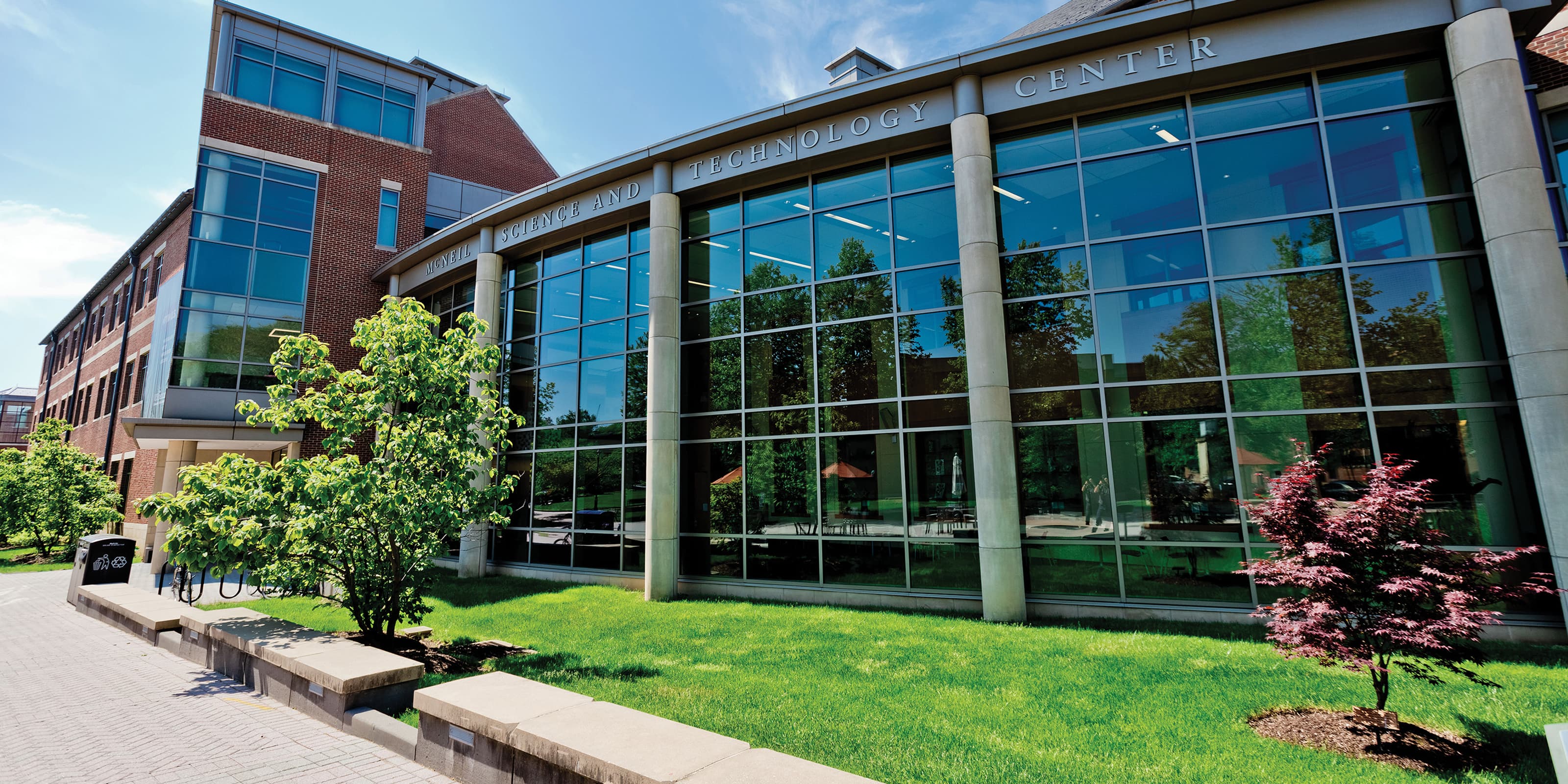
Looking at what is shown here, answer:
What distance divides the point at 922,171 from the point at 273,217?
20324 mm

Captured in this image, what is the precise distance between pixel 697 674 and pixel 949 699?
2.85 meters

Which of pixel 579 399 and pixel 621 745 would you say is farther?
pixel 579 399

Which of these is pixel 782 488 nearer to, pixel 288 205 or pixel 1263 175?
pixel 1263 175

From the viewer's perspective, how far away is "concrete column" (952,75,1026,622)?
10.5 m

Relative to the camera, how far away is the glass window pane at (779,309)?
1345 centimetres

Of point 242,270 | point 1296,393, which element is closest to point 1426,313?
point 1296,393

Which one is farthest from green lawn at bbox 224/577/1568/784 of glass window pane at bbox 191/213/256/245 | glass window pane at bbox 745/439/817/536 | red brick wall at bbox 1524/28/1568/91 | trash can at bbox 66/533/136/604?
glass window pane at bbox 191/213/256/245

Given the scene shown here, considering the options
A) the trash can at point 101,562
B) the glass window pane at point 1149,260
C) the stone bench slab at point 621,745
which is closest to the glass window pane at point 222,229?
the trash can at point 101,562

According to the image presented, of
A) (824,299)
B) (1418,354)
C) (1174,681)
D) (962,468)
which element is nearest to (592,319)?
(824,299)

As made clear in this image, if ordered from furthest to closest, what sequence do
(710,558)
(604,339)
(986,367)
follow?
(604,339) < (710,558) < (986,367)

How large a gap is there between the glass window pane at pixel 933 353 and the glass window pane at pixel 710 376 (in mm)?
3582

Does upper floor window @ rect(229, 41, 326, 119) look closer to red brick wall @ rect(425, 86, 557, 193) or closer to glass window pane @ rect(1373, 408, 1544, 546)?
red brick wall @ rect(425, 86, 557, 193)

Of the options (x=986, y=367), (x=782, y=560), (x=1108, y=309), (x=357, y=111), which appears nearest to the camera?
(x=986, y=367)

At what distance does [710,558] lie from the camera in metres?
13.9
